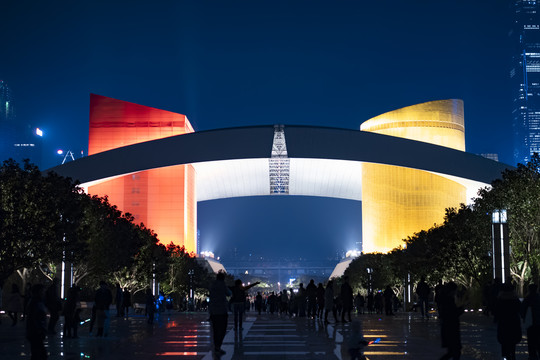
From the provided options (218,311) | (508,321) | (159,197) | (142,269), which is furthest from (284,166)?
(508,321)

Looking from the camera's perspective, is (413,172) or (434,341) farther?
(413,172)

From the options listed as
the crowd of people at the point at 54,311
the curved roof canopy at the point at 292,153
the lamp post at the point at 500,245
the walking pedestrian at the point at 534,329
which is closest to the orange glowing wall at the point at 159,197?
the curved roof canopy at the point at 292,153

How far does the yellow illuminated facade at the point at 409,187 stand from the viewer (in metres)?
100

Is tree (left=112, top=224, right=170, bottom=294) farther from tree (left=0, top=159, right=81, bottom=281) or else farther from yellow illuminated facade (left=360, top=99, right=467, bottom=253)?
yellow illuminated facade (left=360, top=99, right=467, bottom=253)

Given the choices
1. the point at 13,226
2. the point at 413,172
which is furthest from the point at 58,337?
the point at 413,172

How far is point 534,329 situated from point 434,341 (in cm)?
504

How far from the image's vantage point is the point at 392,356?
14.1 meters

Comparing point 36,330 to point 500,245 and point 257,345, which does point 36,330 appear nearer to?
point 257,345

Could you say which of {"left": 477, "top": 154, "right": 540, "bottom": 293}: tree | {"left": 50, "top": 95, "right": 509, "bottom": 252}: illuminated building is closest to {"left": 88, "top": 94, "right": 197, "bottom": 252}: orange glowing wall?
{"left": 50, "top": 95, "right": 509, "bottom": 252}: illuminated building

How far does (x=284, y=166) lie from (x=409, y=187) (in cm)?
1722

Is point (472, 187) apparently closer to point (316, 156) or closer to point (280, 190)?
point (316, 156)

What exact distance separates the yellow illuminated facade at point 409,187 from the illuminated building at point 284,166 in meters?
0.13

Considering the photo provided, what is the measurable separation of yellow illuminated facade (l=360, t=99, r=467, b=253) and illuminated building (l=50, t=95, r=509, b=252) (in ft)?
0.44

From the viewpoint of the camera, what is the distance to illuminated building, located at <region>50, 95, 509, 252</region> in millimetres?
85750
